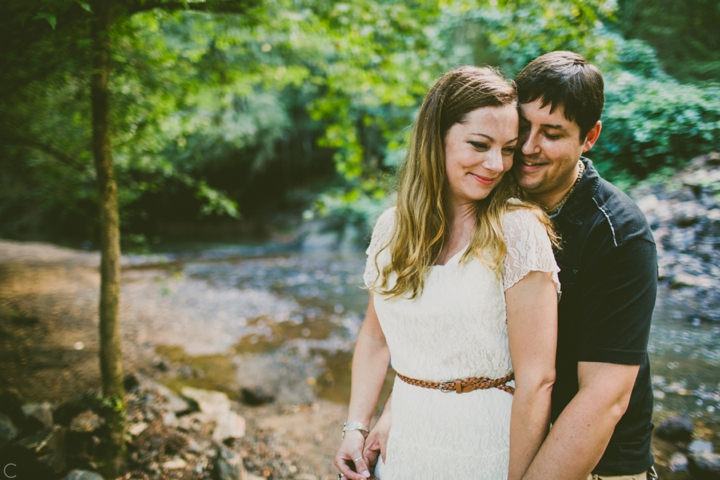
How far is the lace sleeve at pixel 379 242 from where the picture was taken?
5.87 feet

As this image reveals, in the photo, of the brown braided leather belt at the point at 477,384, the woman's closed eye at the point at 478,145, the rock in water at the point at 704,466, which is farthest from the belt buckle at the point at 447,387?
the rock in water at the point at 704,466

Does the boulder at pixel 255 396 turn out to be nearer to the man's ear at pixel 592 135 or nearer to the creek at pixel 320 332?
the creek at pixel 320 332

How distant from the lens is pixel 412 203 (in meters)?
1.70

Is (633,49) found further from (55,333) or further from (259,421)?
(55,333)

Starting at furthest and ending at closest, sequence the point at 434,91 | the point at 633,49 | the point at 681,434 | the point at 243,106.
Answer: the point at 243,106
the point at 633,49
the point at 681,434
the point at 434,91

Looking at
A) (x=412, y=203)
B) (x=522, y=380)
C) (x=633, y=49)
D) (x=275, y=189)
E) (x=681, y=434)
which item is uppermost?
(x=633, y=49)

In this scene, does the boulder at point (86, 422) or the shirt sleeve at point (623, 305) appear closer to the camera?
the shirt sleeve at point (623, 305)

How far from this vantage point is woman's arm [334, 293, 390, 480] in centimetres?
173

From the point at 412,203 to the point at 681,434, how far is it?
259cm

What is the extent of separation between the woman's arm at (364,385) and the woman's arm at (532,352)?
2.11 ft

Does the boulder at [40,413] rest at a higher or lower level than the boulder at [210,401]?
higher

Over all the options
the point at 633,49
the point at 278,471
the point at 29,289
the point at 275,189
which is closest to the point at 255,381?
the point at 278,471

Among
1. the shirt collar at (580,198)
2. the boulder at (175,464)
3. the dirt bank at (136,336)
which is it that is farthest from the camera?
the dirt bank at (136,336)

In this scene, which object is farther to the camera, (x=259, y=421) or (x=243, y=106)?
(x=243, y=106)
